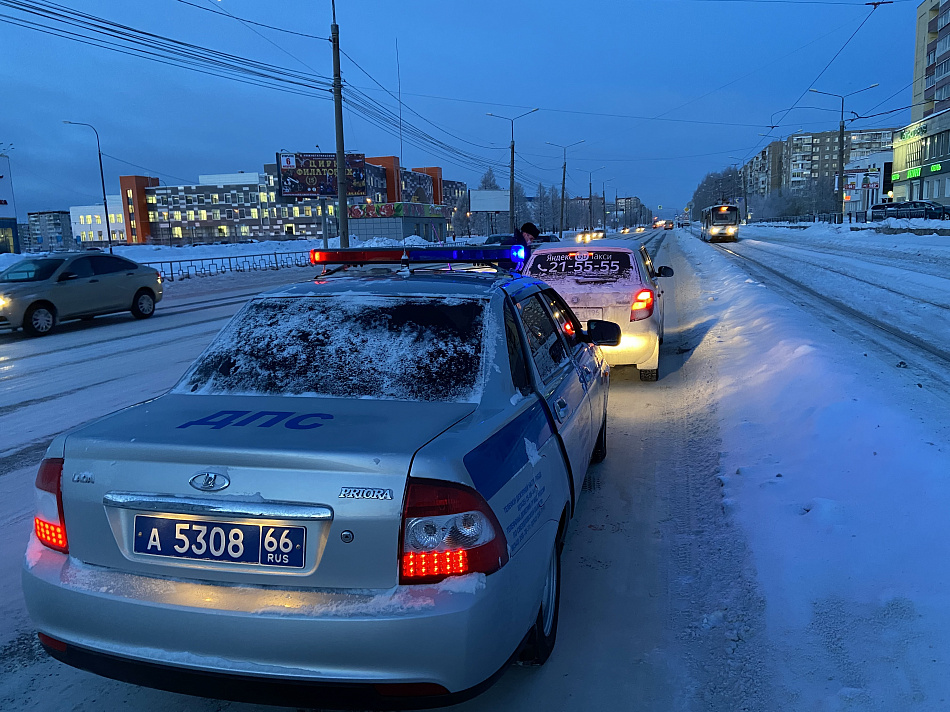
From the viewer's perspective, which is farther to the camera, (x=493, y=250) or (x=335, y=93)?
(x=335, y=93)

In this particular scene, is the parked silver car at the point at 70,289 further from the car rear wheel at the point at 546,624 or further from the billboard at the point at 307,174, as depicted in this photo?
the billboard at the point at 307,174

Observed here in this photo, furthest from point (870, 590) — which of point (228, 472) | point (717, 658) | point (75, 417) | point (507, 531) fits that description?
point (75, 417)

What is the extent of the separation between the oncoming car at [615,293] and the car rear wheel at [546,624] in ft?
15.7

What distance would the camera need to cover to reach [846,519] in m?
4.07

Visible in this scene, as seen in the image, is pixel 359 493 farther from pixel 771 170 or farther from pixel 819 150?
pixel 819 150

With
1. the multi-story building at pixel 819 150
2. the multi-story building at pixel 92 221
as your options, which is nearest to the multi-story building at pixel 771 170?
the multi-story building at pixel 819 150

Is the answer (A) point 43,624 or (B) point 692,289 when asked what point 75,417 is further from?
(B) point 692,289

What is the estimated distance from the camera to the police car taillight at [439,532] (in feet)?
7.13

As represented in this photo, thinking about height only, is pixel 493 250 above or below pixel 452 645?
above

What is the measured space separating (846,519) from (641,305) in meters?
4.06

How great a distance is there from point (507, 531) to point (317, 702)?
2.60ft

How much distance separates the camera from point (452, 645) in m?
2.13

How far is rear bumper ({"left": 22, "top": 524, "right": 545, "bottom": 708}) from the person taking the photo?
2.12 m

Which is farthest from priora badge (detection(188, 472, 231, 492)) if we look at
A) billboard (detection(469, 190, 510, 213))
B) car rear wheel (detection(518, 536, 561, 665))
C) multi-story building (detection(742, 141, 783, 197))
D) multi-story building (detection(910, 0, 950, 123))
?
multi-story building (detection(742, 141, 783, 197))
